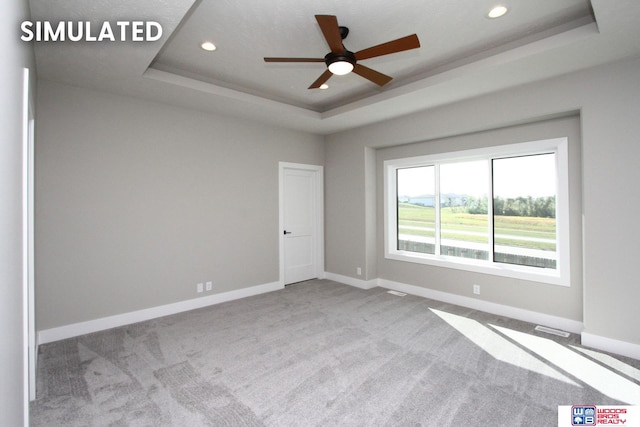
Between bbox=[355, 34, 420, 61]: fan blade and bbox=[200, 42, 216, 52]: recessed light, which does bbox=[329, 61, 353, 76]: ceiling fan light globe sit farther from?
bbox=[200, 42, 216, 52]: recessed light

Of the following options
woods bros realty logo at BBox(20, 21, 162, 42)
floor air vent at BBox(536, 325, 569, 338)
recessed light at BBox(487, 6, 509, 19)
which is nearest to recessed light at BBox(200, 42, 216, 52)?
woods bros realty logo at BBox(20, 21, 162, 42)

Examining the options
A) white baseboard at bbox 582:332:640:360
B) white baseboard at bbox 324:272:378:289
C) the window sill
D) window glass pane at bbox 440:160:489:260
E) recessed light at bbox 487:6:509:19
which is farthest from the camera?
white baseboard at bbox 324:272:378:289

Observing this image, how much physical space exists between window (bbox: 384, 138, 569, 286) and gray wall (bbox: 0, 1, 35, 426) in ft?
14.6

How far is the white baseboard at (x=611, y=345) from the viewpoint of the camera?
114 inches

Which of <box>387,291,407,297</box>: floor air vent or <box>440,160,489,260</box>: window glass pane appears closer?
<box>440,160,489,260</box>: window glass pane

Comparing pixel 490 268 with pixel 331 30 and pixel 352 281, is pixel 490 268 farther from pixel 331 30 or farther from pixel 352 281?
pixel 331 30

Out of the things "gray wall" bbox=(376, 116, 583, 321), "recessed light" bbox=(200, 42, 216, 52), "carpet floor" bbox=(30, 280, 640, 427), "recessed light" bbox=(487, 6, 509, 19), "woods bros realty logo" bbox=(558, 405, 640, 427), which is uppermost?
"recessed light" bbox=(200, 42, 216, 52)

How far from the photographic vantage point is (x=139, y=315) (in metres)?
3.81

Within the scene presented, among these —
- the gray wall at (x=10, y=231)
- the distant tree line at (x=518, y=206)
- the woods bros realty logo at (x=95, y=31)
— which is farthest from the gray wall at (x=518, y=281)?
the gray wall at (x=10, y=231)

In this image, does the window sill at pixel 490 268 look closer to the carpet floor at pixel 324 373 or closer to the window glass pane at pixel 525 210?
the window glass pane at pixel 525 210

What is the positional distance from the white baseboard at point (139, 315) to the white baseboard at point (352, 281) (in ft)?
4.17

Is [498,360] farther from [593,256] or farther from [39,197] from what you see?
[39,197]

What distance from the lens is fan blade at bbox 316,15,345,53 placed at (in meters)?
1.95

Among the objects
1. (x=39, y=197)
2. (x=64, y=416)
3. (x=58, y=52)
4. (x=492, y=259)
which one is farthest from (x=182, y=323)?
(x=492, y=259)
